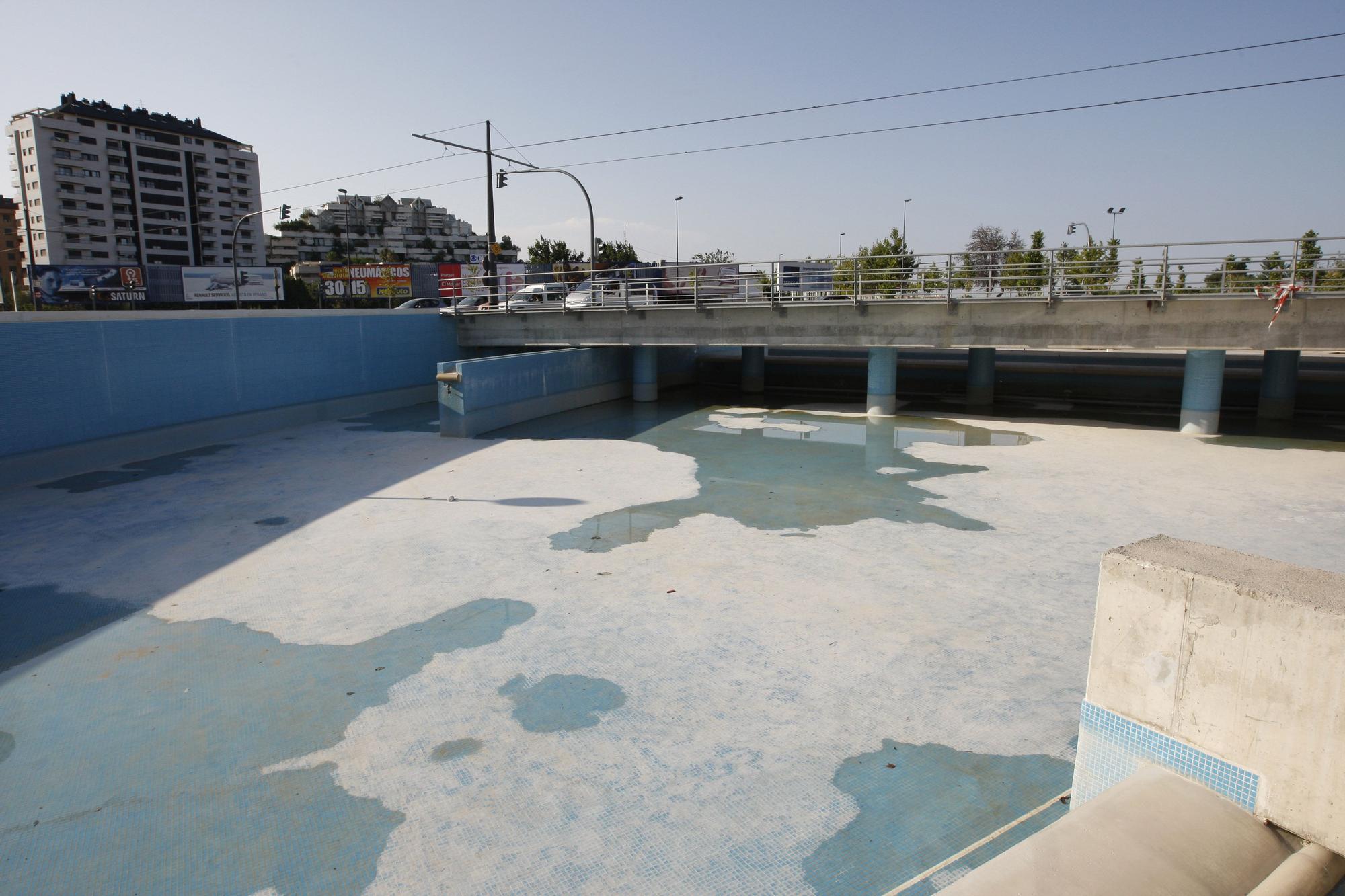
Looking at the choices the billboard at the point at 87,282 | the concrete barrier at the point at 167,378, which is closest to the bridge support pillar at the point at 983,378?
the concrete barrier at the point at 167,378

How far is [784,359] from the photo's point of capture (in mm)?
33219

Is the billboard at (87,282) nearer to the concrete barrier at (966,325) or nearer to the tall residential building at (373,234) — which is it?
the concrete barrier at (966,325)

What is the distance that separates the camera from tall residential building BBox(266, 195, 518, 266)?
507 feet

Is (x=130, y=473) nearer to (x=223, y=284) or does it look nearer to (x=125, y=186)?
(x=223, y=284)

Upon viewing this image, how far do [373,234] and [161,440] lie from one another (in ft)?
524

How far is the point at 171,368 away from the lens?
1783 cm

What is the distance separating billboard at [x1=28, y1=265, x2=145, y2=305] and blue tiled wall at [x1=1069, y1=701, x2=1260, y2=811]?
67802mm

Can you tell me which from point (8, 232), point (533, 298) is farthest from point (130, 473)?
point (8, 232)

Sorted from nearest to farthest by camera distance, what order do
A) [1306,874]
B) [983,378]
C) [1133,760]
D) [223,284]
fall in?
[1306,874] → [1133,760] → [983,378] → [223,284]

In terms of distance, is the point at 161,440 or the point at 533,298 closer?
Result: the point at 161,440

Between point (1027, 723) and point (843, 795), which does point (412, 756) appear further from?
point (1027, 723)

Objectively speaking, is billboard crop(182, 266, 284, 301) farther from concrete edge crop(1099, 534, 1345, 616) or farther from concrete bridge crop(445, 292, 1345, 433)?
concrete edge crop(1099, 534, 1345, 616)

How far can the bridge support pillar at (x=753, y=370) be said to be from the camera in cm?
2858

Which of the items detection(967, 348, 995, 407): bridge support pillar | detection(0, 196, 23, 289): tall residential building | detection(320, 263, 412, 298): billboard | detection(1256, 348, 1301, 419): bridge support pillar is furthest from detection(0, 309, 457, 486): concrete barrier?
detection(0, 196, 23, 289): tall residential building
